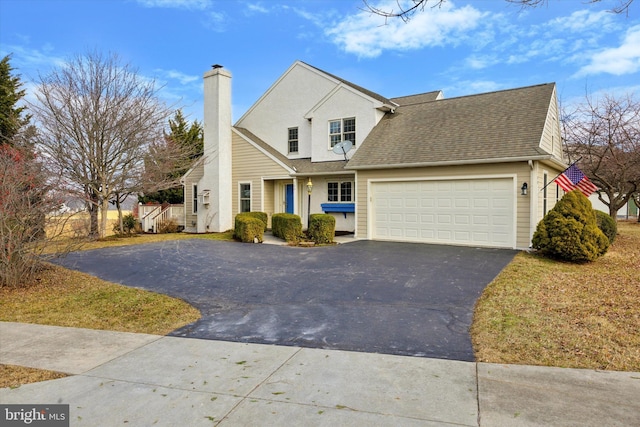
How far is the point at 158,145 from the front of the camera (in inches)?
673

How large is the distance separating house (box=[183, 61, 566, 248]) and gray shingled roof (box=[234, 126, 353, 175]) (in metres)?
0.06

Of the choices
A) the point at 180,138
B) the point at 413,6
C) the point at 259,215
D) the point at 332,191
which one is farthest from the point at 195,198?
the point at 413,6

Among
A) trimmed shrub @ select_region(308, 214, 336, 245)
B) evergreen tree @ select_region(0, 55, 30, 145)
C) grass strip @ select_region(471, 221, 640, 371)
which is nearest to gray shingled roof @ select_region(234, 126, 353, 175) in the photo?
trimmed shrub @ select_region(308, 214, 336, 245)

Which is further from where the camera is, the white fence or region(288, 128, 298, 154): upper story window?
the white fence

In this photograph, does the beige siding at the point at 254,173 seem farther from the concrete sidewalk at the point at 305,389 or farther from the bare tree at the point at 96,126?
the concrete sidewalk at the point at 305,389

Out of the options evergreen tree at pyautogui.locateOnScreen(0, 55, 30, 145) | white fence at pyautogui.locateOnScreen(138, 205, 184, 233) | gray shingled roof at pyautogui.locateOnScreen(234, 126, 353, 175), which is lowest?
white fence at pyautogui.locateOnScreen(138, 205, 184, 233)

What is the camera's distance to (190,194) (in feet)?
63.0

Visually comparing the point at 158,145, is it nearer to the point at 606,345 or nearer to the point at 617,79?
the point at 606,345

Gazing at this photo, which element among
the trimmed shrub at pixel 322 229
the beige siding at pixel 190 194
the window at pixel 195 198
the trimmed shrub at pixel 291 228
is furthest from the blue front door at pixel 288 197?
the window at pixel 195 198

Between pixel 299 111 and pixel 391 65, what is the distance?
5344 mm

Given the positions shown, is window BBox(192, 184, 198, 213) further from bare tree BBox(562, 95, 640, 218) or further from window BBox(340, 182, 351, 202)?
bare tree BBox(562, 95, 640, 218)

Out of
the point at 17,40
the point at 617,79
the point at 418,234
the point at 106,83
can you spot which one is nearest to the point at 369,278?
the point at 418,234

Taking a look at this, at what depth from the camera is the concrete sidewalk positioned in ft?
9.98

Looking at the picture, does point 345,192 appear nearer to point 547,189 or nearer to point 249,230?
point 249,230
